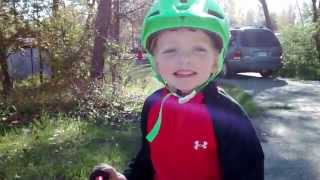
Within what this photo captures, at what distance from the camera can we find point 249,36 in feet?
59.8

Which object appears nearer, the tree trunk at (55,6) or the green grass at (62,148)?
the green grass at (62,148)

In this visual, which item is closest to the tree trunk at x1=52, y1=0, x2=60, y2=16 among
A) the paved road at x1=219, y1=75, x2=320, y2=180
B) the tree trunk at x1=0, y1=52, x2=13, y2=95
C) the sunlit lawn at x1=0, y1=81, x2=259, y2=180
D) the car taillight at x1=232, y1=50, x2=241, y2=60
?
the tree trunk at x1=0, y1=52, x2=13, y2=95

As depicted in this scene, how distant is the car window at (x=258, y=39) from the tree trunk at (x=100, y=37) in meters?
7.82

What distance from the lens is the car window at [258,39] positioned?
18.0 m

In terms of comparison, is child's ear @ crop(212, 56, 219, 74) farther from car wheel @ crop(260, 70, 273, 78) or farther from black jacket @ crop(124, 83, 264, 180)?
car wheel @ crop(260, 70, 273, 78)

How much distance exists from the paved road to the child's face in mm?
3976

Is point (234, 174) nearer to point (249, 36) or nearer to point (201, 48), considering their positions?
point (201, 48)

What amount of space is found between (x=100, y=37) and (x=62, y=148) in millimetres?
4311

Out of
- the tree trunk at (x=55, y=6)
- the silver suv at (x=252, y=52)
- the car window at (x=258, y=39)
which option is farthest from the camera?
the car window at (x=258, y=39)

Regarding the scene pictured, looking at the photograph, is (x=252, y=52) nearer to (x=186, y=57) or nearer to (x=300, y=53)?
(x=300, y=53)

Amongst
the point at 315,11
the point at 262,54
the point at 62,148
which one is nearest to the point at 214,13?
the point at 62,148

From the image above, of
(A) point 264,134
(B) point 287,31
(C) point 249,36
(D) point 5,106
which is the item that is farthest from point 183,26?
(B) point 287,31

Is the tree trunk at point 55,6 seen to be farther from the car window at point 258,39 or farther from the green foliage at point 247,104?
the car window at point 258,39

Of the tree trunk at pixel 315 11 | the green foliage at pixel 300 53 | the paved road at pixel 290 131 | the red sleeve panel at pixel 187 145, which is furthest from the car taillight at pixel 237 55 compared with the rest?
the red sleeve panel at pixel 187 145
